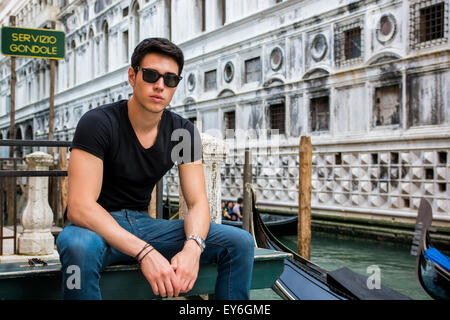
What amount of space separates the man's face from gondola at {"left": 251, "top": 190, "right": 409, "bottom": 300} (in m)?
1.13

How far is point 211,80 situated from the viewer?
11.1 meters

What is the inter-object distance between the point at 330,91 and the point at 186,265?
7008 mm

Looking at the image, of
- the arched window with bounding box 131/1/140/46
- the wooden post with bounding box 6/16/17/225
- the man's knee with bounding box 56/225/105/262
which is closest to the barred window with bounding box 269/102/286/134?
the wooden post with bounding box 6/16/17/225

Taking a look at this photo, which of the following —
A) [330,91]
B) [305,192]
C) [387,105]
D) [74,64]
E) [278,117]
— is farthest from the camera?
[74,64]

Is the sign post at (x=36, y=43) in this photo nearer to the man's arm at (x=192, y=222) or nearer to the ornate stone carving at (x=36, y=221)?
the ornate stone carving at (x=36, y=221)

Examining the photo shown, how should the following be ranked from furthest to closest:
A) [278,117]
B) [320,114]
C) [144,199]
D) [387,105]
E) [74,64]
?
[74,64]
[278,117]
[320,114]
[387,105]
[144,199]

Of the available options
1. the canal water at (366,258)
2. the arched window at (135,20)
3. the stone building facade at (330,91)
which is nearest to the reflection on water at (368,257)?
the canal water at (366,258)

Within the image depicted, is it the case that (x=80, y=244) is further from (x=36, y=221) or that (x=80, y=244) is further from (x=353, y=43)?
(x=353, y=43)

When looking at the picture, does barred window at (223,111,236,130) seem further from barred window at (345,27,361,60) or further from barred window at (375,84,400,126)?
barred window at (375,84,400,126)

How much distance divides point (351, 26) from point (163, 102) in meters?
6.72

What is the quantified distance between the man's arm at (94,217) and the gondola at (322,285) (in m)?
0.97

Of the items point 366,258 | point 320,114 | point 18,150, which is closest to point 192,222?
point 366,258

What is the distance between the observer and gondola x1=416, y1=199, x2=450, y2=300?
3201mm

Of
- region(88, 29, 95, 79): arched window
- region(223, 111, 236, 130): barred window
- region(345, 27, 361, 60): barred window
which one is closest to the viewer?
region(345, 27, 361, 60): barred window
